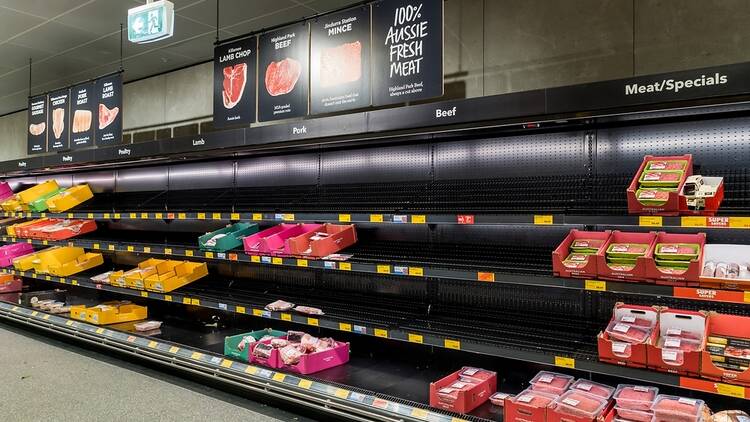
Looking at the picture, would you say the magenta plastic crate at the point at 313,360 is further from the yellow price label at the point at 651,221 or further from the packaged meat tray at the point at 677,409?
the yellow price label at the point at 651,221

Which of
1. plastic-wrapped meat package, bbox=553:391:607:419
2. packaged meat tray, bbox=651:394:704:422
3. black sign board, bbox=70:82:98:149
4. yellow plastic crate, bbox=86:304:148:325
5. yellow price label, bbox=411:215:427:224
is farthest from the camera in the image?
black sign board, bbox=70:82:98:149

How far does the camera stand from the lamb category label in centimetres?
376

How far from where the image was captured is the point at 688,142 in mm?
3041

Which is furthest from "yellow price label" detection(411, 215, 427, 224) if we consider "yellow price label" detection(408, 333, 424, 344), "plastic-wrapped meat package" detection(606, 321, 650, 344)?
"plastic-wrapped meat package" detection(606, 321, 650, 344)

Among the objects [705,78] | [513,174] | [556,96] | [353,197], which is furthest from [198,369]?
[705,78]

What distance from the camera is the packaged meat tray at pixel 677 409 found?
232cm

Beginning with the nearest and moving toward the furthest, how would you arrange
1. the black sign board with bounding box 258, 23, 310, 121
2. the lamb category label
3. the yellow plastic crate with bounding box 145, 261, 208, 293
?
the lamb category label
the black sign board with bounding box 258, 23, 310, 121
the yellow plastic crate with bounding box 145, 261, 208, 293

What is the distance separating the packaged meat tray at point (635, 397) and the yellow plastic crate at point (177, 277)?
12.9 ft

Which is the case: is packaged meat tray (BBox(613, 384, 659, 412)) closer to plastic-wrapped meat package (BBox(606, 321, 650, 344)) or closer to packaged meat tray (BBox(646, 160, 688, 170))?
plastic-wrapped meat package (BBox(606, 321, 650, 344))

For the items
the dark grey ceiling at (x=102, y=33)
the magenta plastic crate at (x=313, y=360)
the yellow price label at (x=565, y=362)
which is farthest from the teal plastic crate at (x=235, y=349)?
the dark grey ceiling at (x=102, y=33)

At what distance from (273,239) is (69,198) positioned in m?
3.82

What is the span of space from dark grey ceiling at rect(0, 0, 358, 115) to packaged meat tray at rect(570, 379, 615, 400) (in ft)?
11.5

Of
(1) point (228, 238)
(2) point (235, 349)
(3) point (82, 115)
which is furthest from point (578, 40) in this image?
(3) point (82, 115)

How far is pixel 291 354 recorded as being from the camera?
3.62 metres
